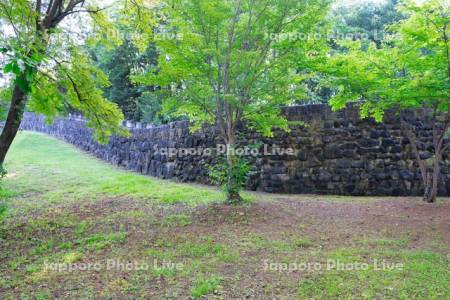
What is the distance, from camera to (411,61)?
655 cm

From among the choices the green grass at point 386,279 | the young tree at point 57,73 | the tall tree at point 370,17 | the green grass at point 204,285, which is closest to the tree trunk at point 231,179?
the young tree at point 57,73

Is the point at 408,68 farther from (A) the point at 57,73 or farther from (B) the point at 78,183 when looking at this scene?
(B) the point at 78,183

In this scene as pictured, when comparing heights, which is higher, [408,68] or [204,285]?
[408,68]

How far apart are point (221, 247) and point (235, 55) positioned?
3642mm

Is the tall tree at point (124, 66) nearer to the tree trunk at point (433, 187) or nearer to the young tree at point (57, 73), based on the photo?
the young tree at point (57, 73)

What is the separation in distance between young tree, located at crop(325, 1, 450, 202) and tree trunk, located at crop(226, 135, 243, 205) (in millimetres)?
2496

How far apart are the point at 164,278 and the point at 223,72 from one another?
430cm

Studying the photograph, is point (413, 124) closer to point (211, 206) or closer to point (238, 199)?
point (238, 199)

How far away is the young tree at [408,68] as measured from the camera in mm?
6082

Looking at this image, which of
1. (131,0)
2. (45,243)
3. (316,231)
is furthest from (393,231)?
(131,0)

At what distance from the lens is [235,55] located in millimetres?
6711

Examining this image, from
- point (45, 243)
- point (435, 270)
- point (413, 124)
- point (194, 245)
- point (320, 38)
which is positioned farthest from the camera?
point (413, 124)

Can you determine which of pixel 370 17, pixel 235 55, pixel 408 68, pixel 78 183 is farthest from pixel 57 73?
pixel 370 17

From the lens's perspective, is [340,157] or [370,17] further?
[370,17]
